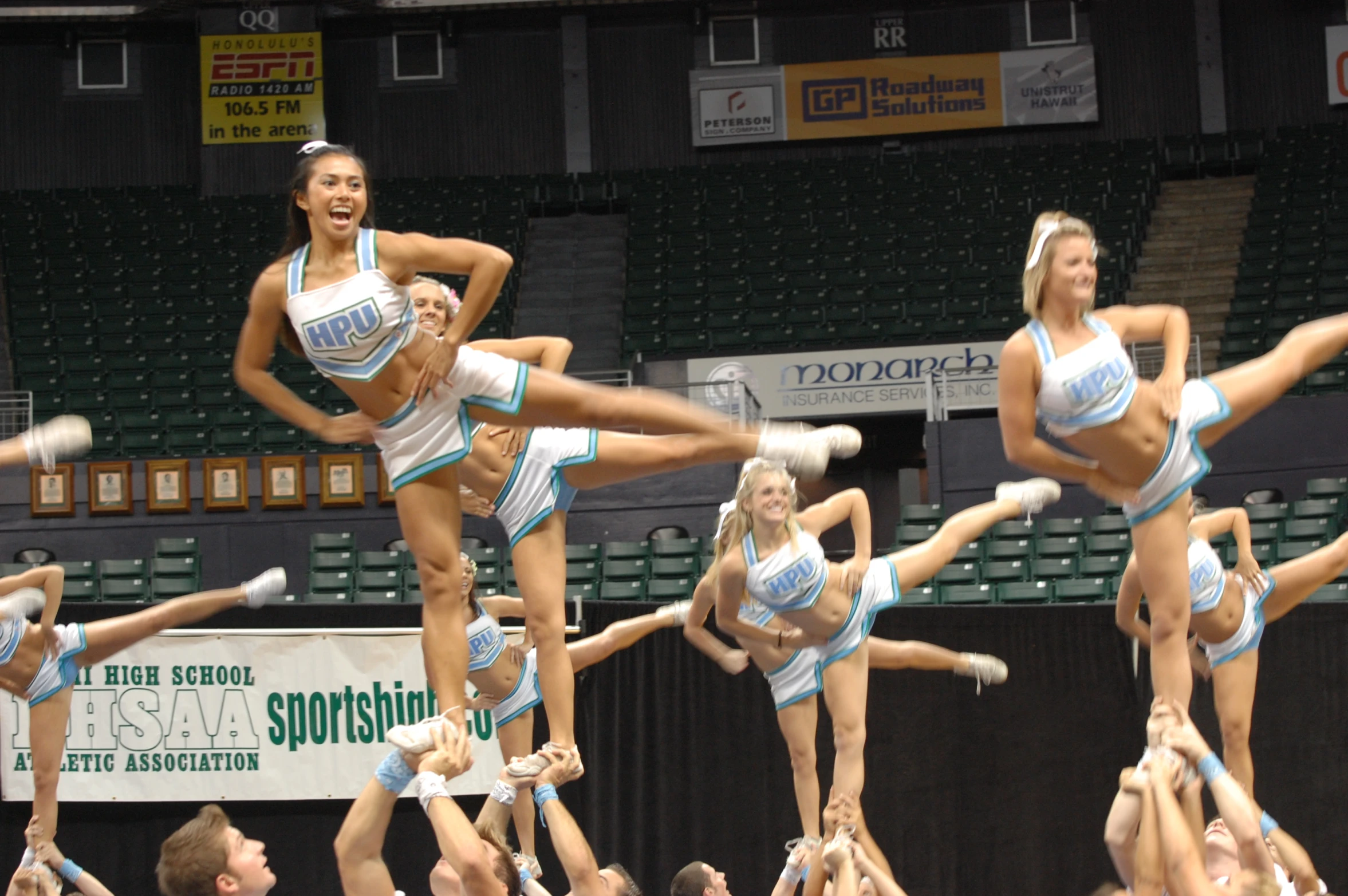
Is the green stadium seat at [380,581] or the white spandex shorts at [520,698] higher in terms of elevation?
the green stadium seat at [380,581]

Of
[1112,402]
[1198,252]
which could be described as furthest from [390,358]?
[1198,252]

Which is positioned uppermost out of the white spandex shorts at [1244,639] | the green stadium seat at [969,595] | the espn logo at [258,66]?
the espn logo at [258,66]

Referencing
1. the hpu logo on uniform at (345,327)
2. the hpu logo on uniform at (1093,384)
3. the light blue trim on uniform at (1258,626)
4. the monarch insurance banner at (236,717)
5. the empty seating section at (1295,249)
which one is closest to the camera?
the hpu logo on uniform at (345,327)

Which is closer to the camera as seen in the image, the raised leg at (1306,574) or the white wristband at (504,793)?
the white wristband at (504,793)

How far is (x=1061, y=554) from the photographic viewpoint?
10.3 metres

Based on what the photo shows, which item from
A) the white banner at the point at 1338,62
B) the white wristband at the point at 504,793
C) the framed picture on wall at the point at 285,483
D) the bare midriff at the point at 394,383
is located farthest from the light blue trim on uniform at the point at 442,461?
the white banner at the point at 1338,62

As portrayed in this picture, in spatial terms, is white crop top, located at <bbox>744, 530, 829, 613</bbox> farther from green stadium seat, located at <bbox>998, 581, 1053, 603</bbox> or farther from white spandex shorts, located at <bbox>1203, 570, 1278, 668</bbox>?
green stadium seat, located at <bbox>998, 581, 1053, 603</bbox>

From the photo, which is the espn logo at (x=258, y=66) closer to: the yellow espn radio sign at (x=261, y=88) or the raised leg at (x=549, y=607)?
the yellow espn radio sign at (x=261, y=88)

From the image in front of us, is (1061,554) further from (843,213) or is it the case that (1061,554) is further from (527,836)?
(843,213)

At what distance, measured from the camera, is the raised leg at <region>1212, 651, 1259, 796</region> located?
19.0 feet

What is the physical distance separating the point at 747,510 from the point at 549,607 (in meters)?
1.57

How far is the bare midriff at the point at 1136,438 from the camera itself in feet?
14.2

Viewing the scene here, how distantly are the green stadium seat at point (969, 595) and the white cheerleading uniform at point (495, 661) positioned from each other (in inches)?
161

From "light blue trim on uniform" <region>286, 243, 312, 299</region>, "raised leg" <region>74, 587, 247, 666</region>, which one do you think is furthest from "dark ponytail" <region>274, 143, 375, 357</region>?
"raised leg" <region>74, 587, 247, 666</region>
